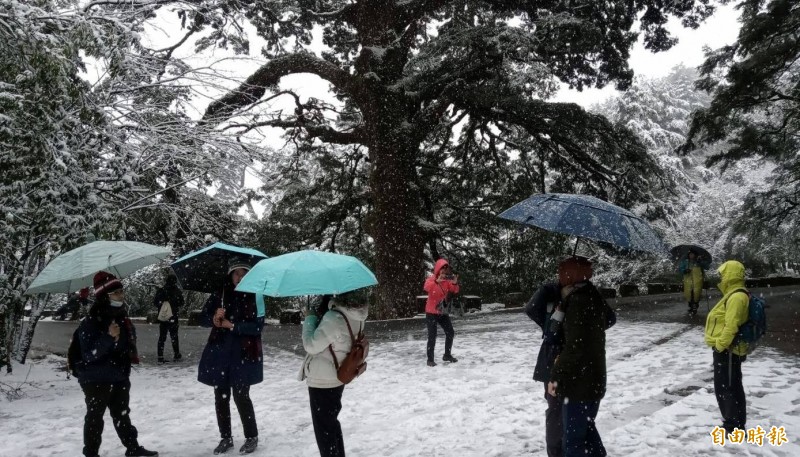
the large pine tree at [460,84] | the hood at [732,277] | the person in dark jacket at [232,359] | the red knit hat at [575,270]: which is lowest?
the person in dark jacket at [232,359]

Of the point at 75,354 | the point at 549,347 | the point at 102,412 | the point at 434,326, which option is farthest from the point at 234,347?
the point at 434,326

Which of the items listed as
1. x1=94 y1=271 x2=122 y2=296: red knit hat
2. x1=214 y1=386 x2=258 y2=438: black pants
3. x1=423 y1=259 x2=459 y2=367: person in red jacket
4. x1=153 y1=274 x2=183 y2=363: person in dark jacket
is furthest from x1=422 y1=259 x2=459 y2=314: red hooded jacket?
x1=153 y1=274 x2=183 y2=363: person in dark jacket

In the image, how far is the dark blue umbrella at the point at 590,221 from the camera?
3.64 m

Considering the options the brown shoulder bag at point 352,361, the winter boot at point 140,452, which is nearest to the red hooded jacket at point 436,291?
the brown shoulder bag at point 352,361

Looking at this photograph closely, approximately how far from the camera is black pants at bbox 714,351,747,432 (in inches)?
183

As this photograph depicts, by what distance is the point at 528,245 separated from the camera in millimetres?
18328

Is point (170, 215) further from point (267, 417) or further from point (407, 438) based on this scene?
point (407, 438)

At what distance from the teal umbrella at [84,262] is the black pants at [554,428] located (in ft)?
13.9

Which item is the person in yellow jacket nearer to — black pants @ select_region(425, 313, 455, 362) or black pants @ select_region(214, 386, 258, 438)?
black pants @ select_region(425, 313, 455, 362)

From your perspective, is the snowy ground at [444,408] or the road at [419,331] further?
the road at [419,331]

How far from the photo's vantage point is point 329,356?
3.72 meters

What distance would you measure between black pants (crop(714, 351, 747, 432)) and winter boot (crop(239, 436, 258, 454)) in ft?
14.9

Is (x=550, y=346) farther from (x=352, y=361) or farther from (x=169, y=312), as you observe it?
(x=169, y=312)

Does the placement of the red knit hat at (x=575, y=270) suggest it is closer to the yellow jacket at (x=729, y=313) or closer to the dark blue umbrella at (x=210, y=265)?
the yellow jacket at (x=729, y=313)
